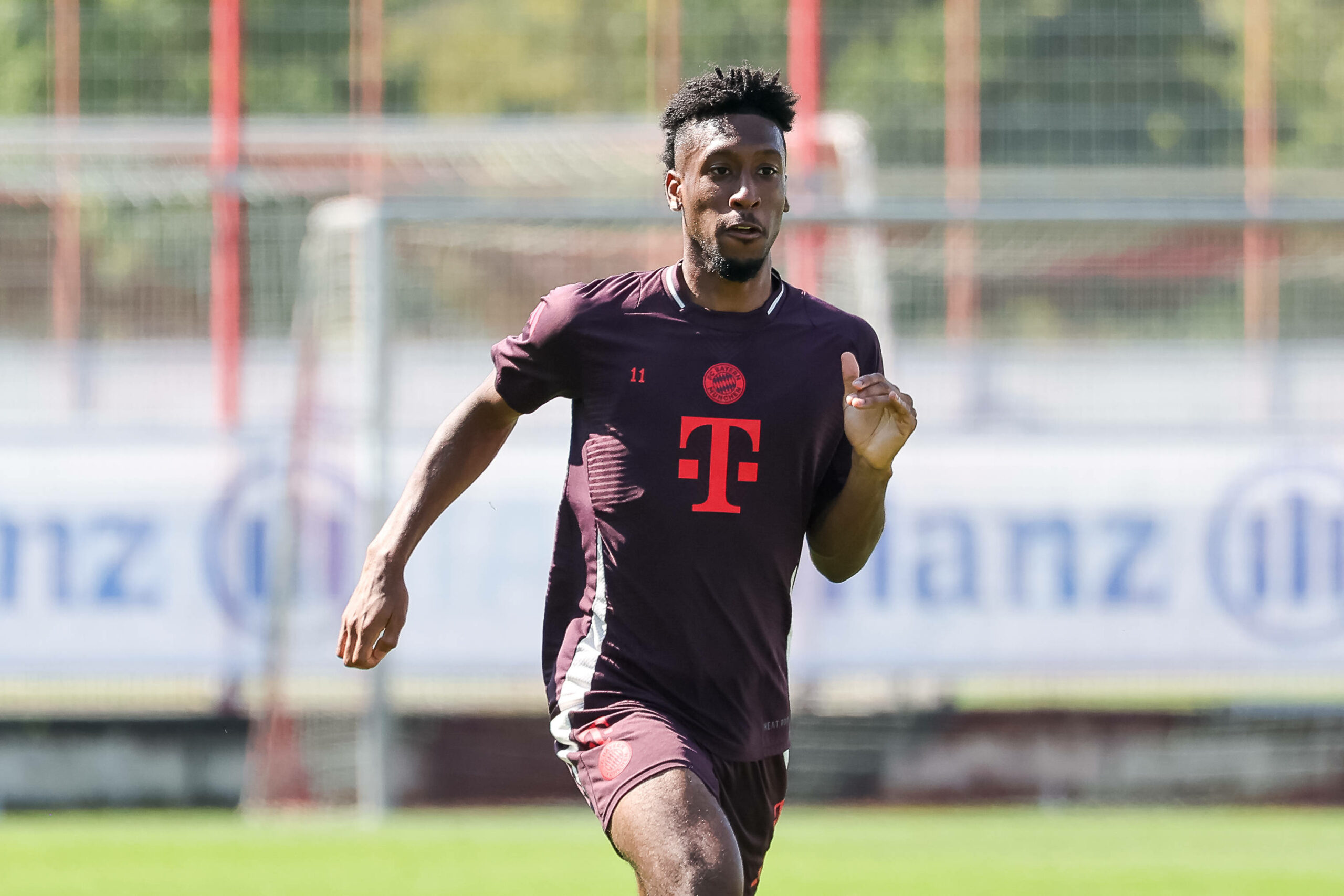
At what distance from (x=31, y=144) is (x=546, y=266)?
4.22m

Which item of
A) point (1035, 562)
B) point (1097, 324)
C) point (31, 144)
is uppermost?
point (31, 144)

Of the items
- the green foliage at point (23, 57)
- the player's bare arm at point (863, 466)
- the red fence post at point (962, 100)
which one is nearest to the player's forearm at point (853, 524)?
the player's bare arm at point (863, 466)

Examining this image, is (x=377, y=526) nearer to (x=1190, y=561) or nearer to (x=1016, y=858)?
(x=1016, y=858)

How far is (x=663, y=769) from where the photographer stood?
336 cm

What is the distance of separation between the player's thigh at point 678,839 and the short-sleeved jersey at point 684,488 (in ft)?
0.70

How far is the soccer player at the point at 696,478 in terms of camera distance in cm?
352

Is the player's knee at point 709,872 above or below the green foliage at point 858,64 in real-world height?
below

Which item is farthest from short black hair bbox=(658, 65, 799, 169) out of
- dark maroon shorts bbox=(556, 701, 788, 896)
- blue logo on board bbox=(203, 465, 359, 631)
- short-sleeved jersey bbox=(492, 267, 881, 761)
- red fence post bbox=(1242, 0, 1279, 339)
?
red fence post bbox=(1242, 0, 1279, 339)

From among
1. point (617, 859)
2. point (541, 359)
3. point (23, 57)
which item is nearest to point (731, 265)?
point (541, 359)

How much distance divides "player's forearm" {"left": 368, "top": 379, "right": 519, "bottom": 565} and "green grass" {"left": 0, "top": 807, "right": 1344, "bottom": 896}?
296cm

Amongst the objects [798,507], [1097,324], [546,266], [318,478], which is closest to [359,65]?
[546,266]

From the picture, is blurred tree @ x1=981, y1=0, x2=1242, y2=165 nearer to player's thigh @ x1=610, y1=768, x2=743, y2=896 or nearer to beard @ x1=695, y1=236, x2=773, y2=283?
beard @ x1=695, y1=236, x2=773, y2=283

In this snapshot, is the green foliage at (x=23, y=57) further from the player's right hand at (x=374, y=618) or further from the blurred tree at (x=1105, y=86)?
the player's right hand at (x=374, y=618)

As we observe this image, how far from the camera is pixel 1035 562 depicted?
313 inches
